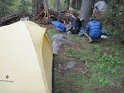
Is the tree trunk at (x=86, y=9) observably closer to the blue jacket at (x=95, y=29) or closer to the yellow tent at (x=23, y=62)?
the blue jacket at (x=95, y=29)

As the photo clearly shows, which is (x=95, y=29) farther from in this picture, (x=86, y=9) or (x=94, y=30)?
(x=86, y=9)

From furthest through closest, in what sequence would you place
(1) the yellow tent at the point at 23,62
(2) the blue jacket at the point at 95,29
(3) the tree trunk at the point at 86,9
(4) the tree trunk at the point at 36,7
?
(4) the tree trunk at the point at 36,7
(3) the tree trunk at the point at 86,9
(2) the blue jacket at the point at 95,29
(1) the yellow tent at the point at 23,62

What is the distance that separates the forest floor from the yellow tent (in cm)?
123

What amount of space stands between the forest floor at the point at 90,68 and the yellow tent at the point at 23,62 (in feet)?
4.05

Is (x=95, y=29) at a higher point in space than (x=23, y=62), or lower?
lower

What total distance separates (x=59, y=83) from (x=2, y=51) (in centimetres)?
206

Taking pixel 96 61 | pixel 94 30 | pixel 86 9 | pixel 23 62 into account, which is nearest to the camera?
pixel 23 62

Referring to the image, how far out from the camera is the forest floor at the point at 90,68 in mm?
7922

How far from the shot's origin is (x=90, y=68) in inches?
356

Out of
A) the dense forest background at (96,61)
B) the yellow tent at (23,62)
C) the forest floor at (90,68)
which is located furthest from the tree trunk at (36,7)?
the yellow tent at (23,62)

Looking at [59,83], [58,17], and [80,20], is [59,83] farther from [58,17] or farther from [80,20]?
[58,17]

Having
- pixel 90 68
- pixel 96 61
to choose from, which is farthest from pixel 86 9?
pixel 90 68

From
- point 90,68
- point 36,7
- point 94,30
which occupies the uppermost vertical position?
point 36,7

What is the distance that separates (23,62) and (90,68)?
3.14 metres
